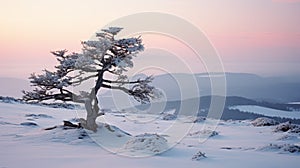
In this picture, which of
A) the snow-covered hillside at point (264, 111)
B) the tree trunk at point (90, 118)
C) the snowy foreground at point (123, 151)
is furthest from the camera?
the snow-covered hillside at point (264, 111)

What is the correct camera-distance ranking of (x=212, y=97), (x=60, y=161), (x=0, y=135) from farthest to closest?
(x=212, y=97), (x=0, y=135), (x=60, y=161)

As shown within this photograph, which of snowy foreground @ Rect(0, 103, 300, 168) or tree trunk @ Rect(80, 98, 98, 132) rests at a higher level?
tree trunk @ Rect(80, 98, 98, 132)

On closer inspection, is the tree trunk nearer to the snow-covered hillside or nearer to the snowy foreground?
the snowy foreground

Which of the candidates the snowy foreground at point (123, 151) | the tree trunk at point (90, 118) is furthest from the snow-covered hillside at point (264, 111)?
the tree trunk at point (90, 118)

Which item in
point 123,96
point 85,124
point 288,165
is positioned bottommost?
point 288,165

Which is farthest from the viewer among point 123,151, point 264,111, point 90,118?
point 264,111

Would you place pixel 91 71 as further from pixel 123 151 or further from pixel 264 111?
pixel 264 111

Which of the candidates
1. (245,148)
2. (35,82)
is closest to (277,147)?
(245,148)

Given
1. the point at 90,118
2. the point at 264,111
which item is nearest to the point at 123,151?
the point at 90,118

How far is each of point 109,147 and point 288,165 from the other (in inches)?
256

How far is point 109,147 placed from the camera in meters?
14.7

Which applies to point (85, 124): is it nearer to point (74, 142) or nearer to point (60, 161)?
point (74, 142)

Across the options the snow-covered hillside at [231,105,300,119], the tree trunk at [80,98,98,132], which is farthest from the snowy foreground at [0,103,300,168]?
the snow-covered hillside at [231,105,300,119]

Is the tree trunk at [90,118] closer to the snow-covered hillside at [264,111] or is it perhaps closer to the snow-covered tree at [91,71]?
the snow-covered tree at [91,71]
